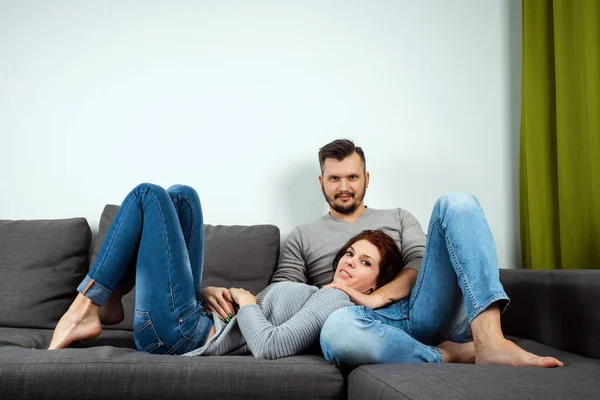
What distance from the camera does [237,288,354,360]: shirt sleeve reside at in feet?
4.79

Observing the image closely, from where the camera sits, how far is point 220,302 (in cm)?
171

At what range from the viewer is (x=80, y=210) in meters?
2.56

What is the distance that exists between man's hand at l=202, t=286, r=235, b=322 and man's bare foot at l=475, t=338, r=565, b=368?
73cm

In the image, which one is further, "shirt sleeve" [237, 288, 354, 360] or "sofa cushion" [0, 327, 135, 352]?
"sofa cushion" [0, 327, 135, 352]

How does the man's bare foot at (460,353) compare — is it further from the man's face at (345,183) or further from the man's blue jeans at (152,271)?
the man's face at (345,183)

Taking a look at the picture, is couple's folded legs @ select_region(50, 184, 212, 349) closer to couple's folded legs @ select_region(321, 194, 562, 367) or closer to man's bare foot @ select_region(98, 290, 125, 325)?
man's bare foot @ select_region(98, 290, 125, 325)

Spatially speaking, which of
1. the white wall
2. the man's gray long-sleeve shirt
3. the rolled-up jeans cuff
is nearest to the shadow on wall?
the white wall

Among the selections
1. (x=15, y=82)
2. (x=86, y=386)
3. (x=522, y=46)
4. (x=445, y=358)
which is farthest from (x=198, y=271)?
(x=522, y=46)

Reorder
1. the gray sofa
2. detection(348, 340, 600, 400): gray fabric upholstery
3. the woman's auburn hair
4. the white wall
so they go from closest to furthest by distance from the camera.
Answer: detection(348, 340, 600, 400): gray fabric upholstery
the gray sofa
the woman's auburn hair
the white wall

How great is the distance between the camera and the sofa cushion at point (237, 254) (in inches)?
87.3

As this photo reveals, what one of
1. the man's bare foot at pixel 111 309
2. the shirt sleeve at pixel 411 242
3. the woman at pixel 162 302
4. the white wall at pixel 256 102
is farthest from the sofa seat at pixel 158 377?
the white wall at pixel 256 102

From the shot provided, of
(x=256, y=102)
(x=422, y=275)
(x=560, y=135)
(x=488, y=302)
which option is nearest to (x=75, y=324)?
(x=422, y=275)

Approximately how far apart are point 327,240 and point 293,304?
0.67 m

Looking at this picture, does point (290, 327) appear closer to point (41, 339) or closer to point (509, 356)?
point (509, 356)
